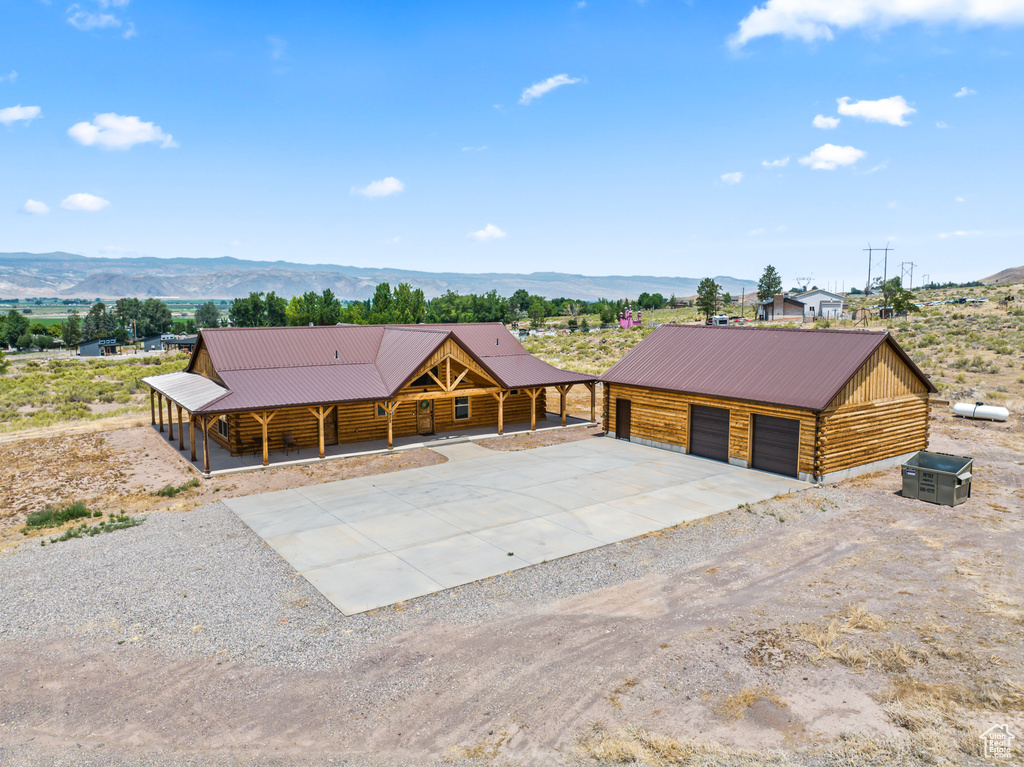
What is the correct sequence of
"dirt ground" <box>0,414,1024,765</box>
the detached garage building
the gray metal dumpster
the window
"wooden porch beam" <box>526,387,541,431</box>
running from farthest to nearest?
1. "wooden porch beam" <box>526,387,541,431</box>
2. the window
3. the detached garage building
4. the gray metal dumpster
5. "dirt ground" <box>0,414,1024,765</box>

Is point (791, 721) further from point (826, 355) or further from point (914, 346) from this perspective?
point (914, 346)

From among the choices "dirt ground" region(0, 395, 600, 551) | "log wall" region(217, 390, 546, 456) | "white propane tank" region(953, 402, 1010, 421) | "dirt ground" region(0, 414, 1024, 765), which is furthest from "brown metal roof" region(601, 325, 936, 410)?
"white propane tank" region(953, 402, 1010, 421)

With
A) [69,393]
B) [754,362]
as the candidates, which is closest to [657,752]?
[754,362]

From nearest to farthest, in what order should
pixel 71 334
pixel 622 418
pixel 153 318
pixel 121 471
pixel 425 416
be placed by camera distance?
pixel 121 471
pixel 622 418
pixel 425 416
pixel 71 334
pixel 153 318

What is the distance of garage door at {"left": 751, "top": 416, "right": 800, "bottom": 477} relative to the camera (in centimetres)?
2133

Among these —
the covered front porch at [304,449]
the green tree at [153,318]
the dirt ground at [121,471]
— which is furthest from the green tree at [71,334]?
the covered front porch at [304,449]

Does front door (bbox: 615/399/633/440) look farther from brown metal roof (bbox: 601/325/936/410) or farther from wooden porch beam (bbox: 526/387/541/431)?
wooden porch beam (bbox: 526/387/541/431)

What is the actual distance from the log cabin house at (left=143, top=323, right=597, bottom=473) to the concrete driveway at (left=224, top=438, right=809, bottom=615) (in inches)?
145

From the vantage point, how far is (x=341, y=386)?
25.4 metres

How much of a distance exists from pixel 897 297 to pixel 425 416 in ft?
223

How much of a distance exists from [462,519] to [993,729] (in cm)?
1166

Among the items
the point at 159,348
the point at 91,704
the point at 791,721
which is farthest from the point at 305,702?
the point at 159,348

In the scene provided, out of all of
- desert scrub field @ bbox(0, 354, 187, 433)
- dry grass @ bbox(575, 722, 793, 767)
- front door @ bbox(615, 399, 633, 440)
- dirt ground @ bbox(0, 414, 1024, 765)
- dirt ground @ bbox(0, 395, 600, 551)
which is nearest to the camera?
dry grass @ bbox(575, 722, 793, 767)

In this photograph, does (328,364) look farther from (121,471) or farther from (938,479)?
(938,479)
